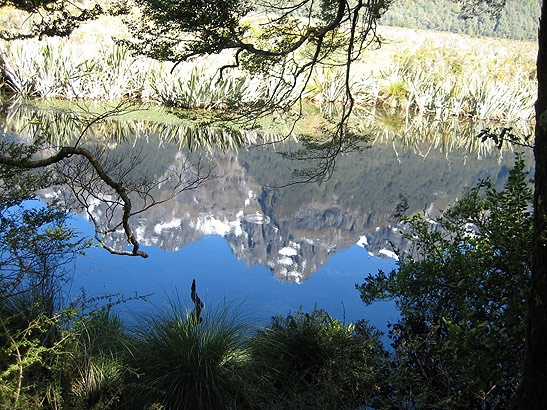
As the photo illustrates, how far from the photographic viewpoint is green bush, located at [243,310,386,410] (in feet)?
9.08

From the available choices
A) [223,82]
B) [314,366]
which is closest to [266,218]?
[314,366]

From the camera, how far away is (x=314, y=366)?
122 inches

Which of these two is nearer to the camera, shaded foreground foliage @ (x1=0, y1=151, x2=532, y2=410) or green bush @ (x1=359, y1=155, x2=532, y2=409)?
green bush @ (x1=359, y1=155, x2=532, y2=409)

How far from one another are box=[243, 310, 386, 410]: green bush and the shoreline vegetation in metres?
5.07

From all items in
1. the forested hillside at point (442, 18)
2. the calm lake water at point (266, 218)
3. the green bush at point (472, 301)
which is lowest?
the calm lake water at point (266, 218)

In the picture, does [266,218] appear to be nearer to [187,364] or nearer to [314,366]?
[314,366]

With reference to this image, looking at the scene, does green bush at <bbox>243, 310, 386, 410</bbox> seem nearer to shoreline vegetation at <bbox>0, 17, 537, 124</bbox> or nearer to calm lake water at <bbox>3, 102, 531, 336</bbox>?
calm lake water at <bbox>3, 102, 531, 336</bbox>

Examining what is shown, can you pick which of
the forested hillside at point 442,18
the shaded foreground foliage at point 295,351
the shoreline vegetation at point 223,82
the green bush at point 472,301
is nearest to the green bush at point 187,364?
the shaded foreground foliage at point 295,351

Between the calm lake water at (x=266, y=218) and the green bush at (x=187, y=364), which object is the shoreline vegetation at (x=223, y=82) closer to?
the calm lake water at (x=266, y=218)

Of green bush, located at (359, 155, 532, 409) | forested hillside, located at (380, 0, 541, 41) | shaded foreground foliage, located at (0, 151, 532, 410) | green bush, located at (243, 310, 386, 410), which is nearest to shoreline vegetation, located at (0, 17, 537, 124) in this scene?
green bush, located at (243, 310, 386, 410)

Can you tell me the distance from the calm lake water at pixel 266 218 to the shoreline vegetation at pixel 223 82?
128cm

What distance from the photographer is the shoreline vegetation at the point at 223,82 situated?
36.0 ft

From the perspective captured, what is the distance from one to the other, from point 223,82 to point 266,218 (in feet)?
17.7

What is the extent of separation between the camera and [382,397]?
9.29 ft
